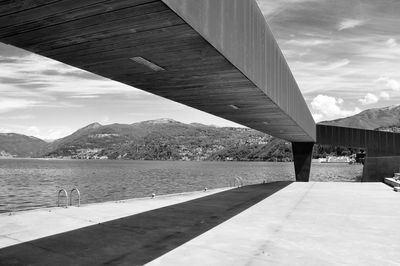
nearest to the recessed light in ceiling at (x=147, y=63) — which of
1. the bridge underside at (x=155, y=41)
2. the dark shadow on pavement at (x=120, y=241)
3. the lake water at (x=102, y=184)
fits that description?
the bridge underside at (x=155, y=41)

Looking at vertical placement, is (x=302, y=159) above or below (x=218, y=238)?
above

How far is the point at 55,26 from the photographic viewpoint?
582 cm

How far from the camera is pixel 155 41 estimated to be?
673cm

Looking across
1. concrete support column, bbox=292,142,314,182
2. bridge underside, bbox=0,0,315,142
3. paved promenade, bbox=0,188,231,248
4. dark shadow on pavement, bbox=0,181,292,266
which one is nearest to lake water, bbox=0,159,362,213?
concrete support column, bbox=292,142,314,182

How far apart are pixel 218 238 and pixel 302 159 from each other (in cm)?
3043

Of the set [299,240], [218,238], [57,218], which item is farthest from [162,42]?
[57,218]

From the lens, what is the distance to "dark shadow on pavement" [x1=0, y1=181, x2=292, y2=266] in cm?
677

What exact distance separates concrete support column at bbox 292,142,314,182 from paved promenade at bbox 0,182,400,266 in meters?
22.9

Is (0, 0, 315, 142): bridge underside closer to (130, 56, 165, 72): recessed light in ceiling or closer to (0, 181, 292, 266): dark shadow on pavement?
(130, 56, 165, 72): recessed light in ceiling

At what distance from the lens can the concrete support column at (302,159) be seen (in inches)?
1438

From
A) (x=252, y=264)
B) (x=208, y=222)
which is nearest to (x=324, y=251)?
(x=252, y=264)

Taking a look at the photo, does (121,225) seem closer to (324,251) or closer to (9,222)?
(9,222)

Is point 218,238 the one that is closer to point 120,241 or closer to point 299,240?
point 299,240

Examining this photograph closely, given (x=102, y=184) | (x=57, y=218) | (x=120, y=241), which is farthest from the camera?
(x=102, y=184)
